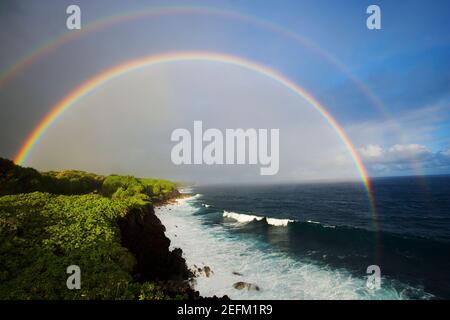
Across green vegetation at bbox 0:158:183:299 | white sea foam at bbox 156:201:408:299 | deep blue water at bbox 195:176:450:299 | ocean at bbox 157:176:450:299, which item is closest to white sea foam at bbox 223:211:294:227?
ocean at bbox 157:176:450:299

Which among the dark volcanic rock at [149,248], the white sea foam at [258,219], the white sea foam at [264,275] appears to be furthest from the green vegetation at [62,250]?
the white sea foam at [258,219]

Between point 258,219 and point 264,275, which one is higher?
point 264,275

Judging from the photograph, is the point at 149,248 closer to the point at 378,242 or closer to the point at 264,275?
the point at 264,275

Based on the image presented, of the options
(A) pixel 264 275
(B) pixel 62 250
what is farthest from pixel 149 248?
(A) pixel 264 275
